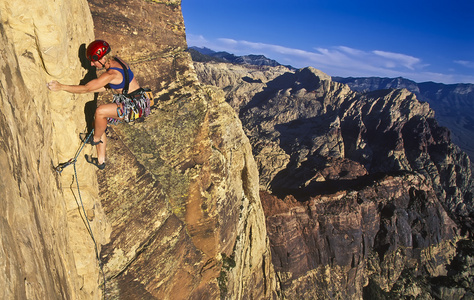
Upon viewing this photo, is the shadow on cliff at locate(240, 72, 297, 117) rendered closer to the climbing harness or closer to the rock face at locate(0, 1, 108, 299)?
the climbing harness

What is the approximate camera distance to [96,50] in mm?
6590

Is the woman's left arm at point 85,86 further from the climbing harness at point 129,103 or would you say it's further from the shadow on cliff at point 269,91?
the shadow on cliff at point 269,91

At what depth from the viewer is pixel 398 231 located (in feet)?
92.4

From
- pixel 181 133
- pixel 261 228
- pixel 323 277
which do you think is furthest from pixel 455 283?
pixel 181 133

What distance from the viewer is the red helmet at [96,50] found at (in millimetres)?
6570

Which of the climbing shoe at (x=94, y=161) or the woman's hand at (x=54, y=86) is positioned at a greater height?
the woman's hand at (x=54, y=86)

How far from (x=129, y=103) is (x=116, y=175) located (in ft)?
8.86

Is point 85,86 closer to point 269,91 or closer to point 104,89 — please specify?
point 104,89

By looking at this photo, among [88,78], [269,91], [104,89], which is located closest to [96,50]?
[104,89]

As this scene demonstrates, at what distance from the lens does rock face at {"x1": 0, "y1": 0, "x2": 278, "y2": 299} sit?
4457 millimetres

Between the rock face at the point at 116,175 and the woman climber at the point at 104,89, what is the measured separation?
17.8 inches

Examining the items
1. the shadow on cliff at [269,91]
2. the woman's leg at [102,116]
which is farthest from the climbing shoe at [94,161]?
the shadow on cliff at [269,91]

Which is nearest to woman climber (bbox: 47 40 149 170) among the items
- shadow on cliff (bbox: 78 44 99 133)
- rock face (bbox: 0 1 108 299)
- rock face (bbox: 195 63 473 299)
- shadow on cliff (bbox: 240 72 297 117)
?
rock face (bbox: 0 1 108 299)

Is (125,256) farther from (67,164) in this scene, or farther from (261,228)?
(261,228)
